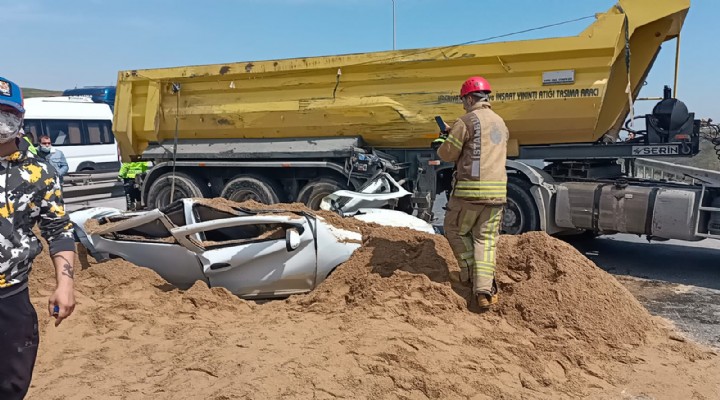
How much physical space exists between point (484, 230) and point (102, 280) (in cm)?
361

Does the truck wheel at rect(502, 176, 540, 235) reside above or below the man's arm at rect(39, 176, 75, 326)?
below

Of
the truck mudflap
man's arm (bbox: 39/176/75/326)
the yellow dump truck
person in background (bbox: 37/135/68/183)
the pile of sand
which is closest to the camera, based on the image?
man's arm (bbox: 39/176/75/326)

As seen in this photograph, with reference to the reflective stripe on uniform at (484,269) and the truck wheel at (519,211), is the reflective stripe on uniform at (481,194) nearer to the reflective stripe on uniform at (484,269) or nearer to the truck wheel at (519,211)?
the reflective stripe on uniform at (484,269)

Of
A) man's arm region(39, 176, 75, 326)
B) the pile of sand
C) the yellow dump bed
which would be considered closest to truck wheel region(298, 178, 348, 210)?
the yellow dump bed

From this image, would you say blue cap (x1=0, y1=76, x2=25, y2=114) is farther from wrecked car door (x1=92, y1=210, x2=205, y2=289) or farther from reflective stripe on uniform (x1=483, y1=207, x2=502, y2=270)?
reflective stripe on uniform (x1=483, y1=207, x2=502, y2=270)

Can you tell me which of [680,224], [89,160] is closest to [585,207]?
[680,224]

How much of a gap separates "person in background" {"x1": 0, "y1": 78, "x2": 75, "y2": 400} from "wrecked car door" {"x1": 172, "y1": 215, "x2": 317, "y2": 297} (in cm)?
263

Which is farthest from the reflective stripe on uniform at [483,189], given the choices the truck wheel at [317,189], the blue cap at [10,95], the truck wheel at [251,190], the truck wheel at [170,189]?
the truck wheel at [170,189]

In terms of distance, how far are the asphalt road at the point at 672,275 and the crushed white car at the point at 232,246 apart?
10.2ft

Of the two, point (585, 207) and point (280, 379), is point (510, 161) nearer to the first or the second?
point (585, 207)

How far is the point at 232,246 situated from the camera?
5305 mm

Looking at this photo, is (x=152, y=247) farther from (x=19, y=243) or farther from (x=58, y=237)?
(x=19, y=243)

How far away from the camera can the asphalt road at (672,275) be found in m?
5.27

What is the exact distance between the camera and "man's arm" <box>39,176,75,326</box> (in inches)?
99.4
